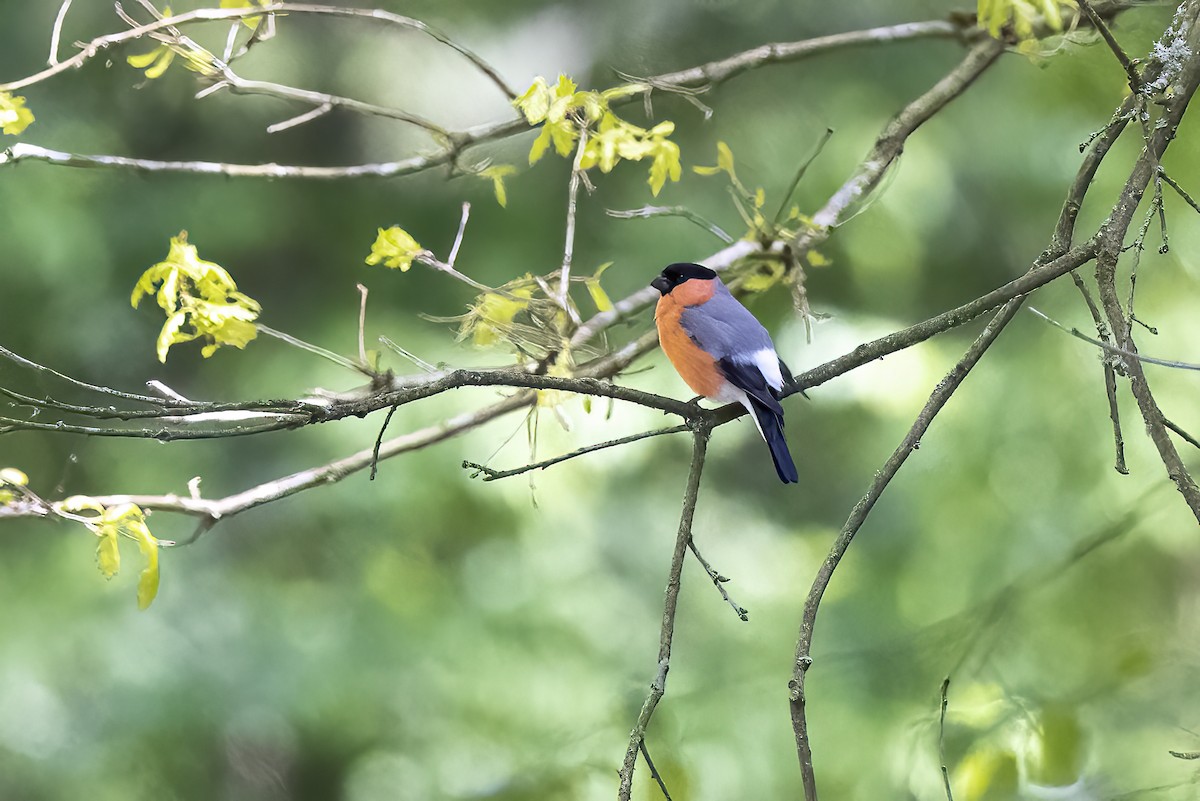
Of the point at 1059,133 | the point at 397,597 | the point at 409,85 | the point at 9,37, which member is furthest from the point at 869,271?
the point at 9,37

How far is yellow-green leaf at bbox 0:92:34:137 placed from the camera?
4.11 ft

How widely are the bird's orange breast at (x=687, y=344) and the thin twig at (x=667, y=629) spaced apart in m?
0.13

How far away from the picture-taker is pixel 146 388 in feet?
5.06

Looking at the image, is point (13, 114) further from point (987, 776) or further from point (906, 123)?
point (987, 776)

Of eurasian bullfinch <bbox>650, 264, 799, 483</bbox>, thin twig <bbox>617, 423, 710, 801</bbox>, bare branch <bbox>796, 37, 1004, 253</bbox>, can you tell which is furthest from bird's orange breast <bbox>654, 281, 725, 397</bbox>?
bare branch <bbox>796, 37, 1004, 253</bbox>

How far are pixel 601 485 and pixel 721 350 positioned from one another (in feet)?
1.75

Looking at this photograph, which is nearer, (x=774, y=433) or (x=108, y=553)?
(x=774, y=433)

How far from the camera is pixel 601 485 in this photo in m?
1.66

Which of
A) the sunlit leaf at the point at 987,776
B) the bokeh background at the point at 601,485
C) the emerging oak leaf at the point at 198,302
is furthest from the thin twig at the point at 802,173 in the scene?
the sunlit leaf at the point at 987,776

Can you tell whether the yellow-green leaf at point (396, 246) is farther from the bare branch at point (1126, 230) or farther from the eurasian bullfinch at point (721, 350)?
the bare branch at point (1126, 230)

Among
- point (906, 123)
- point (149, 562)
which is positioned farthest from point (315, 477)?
point (906, 123)

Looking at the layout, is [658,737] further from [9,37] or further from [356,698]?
[9,37]

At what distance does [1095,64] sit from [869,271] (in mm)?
442

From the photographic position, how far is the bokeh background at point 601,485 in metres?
1.54
